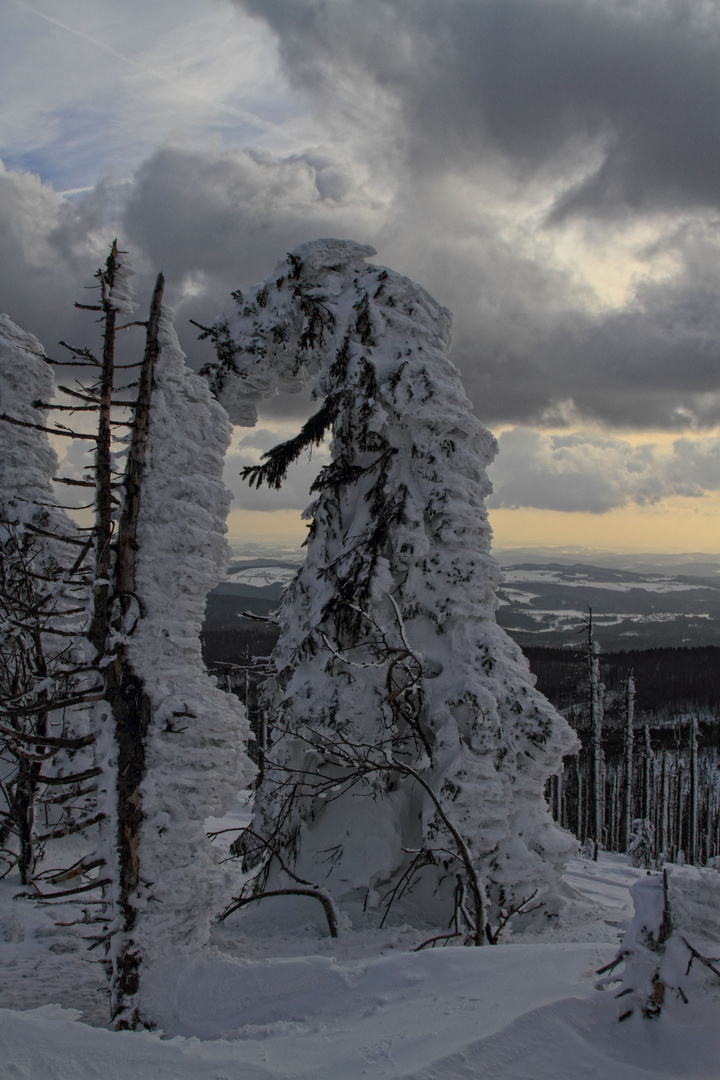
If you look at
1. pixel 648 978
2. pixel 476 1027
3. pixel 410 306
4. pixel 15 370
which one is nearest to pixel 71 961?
pixel 476 1027

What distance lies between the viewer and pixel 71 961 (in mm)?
7074

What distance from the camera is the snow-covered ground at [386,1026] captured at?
2922 millimetres

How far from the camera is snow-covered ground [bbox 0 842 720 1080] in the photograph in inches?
115

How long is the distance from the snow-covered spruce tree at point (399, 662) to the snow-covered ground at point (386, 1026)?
279 cm

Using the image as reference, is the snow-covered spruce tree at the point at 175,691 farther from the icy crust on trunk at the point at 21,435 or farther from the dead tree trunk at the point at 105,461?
the icy crust on trunk at the point at 21,435

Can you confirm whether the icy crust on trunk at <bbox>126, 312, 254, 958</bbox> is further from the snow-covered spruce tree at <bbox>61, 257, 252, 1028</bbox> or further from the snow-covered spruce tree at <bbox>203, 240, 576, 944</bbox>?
the snow-covered spruce tree at <bbox>203, 240, 576, 944</bbox>

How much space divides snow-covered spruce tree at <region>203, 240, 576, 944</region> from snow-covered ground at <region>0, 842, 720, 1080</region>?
9.15ft

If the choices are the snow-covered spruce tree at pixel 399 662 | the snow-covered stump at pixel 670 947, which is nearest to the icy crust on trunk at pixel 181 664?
the snow-covered spruce tree at pixel 399 662

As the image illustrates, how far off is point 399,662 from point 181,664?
126 inches

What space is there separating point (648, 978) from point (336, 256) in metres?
9.67

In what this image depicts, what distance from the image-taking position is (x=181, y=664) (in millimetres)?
6039

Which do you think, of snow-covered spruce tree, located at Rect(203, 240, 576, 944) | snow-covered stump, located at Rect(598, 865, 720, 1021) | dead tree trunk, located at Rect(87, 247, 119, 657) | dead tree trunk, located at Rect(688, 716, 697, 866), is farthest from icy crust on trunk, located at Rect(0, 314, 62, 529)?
dead tree trunk, located at Rect(688, 716, 697, 866)

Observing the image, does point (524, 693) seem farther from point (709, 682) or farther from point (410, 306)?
point (709, 682)

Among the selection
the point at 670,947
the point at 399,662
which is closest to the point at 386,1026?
the point at 670,947
